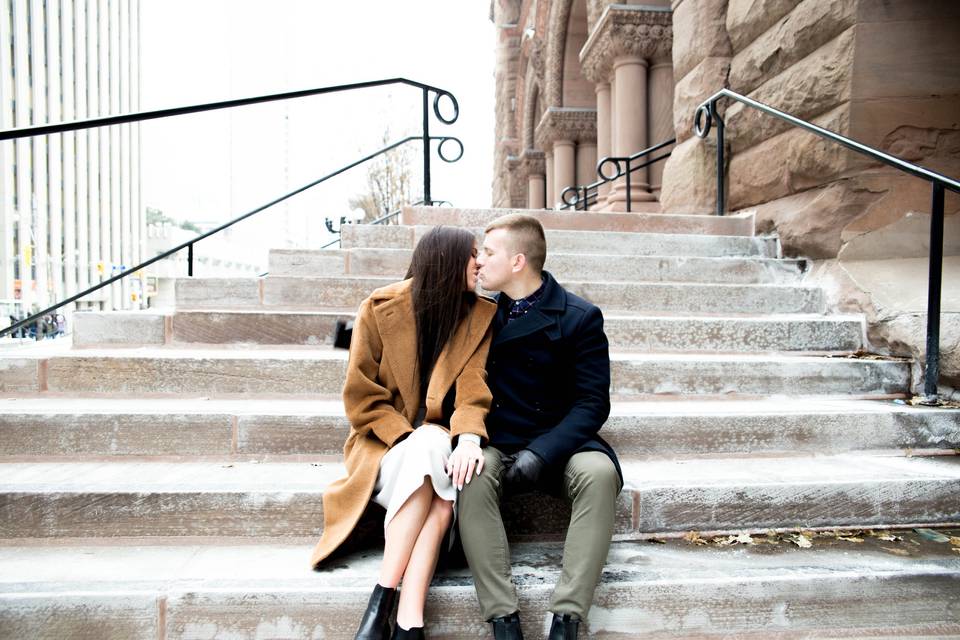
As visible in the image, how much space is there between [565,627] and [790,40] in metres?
4.57

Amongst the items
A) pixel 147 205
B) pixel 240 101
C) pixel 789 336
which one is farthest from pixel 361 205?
pixel 147 205

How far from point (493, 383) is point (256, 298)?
2175mm

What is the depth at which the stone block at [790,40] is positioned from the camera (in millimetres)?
4250

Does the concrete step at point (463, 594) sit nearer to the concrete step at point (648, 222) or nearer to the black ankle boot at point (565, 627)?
the black ankle boot at point (565, 627)

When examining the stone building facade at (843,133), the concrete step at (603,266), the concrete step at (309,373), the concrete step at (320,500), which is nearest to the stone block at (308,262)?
the concrete step at (603,266)

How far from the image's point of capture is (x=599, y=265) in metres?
4.43

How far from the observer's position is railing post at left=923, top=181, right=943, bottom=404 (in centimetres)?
312

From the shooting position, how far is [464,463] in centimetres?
210

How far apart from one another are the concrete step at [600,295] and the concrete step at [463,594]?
188 centimetres

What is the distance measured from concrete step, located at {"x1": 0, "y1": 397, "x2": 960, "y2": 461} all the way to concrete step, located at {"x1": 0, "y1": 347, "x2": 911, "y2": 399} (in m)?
0.08

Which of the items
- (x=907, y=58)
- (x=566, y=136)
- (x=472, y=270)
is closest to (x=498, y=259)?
(x=472, y=270)

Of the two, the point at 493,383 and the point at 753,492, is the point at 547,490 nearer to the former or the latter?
the point at 493,383

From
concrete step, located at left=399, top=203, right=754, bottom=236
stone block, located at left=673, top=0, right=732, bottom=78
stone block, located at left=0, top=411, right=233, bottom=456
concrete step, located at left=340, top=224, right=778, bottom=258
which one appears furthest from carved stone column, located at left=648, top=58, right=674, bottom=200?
stone block, located at left=0, top=411, right=233, bottom=456

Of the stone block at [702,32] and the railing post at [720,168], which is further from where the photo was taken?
the stone block at [702,32]
